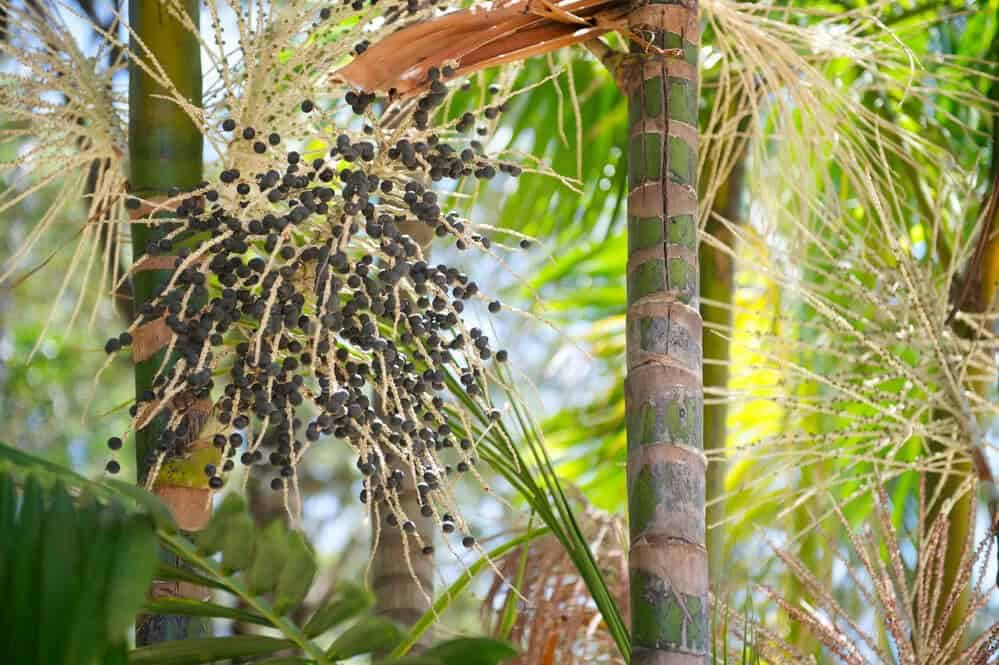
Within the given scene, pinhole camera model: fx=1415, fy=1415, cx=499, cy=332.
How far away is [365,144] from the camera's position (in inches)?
51.9

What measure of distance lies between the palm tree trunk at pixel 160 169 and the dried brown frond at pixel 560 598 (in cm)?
68

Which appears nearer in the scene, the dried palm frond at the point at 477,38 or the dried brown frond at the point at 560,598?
the dried palm frond at the point at 477,38

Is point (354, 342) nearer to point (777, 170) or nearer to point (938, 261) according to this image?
point (777, 170)

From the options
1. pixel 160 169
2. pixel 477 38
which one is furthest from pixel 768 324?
pixel 160 169

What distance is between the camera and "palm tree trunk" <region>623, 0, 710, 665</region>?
125cm

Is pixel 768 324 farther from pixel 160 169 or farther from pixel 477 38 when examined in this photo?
pixel 160 169

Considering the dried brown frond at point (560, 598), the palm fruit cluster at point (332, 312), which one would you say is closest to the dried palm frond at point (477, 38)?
the palm fruit cluster at point (332, 312)

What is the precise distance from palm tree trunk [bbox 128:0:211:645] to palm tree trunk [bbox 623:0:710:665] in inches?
16.4

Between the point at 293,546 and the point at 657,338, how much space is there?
0.45 meters

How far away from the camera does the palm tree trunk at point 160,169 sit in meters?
1.34

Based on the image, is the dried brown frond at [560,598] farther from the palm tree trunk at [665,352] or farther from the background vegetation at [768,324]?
the palm tree trunk at [665,352]

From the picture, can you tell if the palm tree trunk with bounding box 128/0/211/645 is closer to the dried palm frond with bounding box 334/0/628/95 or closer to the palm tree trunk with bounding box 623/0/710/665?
the dried palm frond with bounding box 334/0/628/95

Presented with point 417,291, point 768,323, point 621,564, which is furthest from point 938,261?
point 417,291

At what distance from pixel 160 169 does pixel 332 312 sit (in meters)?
0.31
